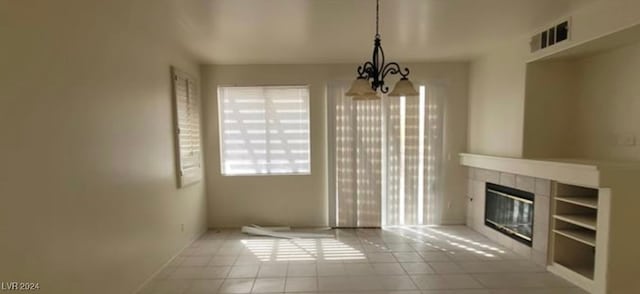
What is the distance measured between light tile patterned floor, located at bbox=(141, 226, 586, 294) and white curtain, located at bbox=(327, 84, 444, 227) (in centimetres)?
46

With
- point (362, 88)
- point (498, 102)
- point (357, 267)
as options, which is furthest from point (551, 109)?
point (357, 267)

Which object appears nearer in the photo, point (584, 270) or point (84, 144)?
point (84, 144)

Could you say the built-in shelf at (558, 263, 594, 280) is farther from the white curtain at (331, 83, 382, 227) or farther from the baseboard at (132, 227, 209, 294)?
the baseboard at (132, 227, 209, 294)

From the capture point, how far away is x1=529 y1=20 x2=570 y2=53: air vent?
9.59 feet

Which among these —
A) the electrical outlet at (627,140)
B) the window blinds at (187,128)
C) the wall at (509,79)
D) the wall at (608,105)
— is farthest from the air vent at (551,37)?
the window blinds at (187,128)

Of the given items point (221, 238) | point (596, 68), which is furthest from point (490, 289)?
point (221, 238)

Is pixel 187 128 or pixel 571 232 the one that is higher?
pixel 187 128

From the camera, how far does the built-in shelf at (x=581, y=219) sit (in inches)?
106

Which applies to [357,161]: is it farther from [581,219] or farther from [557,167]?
[581,219]

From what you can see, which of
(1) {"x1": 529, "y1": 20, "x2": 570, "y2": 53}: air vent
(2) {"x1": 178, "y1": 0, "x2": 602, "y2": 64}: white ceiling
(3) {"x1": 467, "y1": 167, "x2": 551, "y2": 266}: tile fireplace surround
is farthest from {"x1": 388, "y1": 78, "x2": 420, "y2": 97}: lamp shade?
(3) {"x1": 467, "y1": 167, "x2": 551, "y2": 266}: tile fireplace surround

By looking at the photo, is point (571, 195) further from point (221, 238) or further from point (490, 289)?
point (221, 238)

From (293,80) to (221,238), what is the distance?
8.37 feet

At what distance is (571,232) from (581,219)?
0.22 meters

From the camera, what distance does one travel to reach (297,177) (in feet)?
15.4
